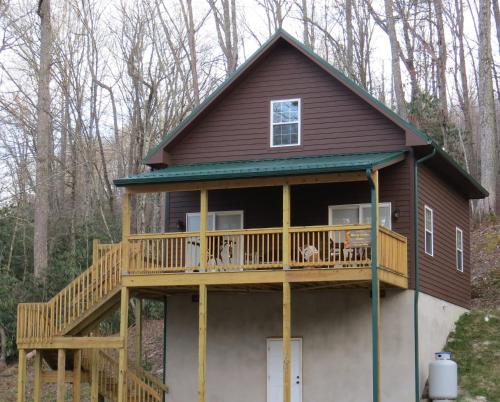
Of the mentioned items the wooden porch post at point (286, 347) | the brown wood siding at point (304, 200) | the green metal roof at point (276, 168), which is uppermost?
the green metal roof at point (276, 168)

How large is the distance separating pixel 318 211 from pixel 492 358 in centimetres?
609

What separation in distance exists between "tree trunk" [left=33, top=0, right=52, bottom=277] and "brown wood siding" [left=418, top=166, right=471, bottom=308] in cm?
1631

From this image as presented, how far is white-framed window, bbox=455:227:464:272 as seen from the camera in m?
26.8

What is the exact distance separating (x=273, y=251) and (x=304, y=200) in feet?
10.2

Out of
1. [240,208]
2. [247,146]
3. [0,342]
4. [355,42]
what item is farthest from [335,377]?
[355,42]

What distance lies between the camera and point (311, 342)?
21953 millimetres

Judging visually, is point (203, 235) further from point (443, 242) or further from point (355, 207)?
point (443, 242)

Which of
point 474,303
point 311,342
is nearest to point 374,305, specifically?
point 311,342

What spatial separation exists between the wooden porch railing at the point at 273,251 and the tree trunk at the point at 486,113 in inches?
680

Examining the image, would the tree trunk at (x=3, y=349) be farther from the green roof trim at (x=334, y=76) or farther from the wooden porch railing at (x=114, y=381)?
the green roof trim at (x=334, y=76)

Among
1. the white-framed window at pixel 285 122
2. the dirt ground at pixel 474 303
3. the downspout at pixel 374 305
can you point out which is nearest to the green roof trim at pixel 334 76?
the white-framed window at pixel 285 122

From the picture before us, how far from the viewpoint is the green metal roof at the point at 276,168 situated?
63.8ft

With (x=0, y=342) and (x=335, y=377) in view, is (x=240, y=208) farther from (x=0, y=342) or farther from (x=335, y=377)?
(x=0, y=342)

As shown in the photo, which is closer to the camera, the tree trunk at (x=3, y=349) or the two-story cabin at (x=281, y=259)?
the two-story cabin at (x=281, y=259)
